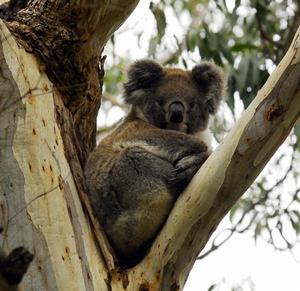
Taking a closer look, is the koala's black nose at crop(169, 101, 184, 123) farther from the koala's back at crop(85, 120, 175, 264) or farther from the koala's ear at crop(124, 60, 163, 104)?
the koala's back at crop(85, 120, 175, 264)

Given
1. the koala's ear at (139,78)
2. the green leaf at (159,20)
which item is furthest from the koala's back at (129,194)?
the green leaf at (159,20)

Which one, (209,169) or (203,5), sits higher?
(203,5)

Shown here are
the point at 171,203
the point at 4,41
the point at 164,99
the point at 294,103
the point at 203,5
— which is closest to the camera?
the point at 294,103

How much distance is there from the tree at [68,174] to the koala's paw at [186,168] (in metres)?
0.24

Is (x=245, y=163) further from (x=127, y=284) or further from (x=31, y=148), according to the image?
(x=31, y=148)

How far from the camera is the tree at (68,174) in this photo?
9.00 feet

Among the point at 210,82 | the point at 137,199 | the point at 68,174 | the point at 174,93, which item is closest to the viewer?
the point at 68,174

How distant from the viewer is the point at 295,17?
21.1 feet

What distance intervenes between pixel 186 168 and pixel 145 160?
0.24m

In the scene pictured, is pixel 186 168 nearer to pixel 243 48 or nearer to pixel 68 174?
pixel 68 174

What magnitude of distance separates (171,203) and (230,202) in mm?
431

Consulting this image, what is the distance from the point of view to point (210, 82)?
4469 millimetres

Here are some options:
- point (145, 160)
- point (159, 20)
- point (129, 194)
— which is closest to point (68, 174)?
point (129, 194)

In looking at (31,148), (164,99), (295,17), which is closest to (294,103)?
(31,148)
